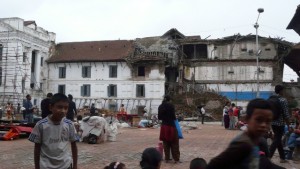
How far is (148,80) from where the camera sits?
144 ft

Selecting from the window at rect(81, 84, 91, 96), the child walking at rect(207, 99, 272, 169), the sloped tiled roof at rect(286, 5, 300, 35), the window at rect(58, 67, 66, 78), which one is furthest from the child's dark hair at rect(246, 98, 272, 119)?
the window at rect(58, 67, 66, 78)

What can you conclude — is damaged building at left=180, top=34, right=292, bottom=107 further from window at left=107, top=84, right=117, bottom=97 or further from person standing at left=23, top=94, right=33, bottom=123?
person standing at left=23, top=94, right=33, bottom=123

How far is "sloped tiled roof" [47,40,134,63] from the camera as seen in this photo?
4516cm

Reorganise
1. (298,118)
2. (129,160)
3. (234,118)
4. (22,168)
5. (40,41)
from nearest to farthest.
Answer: (22,168) → (129,160) → (298,118) → (234,118) → (40,41)

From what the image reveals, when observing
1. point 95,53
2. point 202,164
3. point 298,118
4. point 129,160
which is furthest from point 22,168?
point 95,53

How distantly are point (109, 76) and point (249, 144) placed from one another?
43422 mm

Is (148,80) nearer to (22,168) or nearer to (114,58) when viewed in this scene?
(114,58)

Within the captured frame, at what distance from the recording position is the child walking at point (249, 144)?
2366 mm

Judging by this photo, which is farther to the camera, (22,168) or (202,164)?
(22,168)

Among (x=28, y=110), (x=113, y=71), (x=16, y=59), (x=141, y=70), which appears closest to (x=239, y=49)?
(x=141, y=70)

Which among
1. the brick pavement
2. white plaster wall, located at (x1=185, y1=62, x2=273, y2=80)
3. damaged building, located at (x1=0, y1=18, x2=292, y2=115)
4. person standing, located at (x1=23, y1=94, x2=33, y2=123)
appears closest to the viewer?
the brick pavement

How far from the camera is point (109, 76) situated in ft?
149

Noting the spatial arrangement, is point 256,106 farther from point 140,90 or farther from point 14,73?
point 14,73

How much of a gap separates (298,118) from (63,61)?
3930 centimetres
